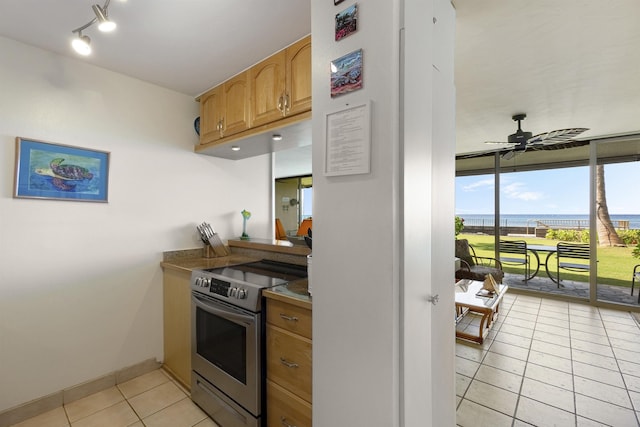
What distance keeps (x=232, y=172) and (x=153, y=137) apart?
772 mm

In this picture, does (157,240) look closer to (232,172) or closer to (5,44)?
(232,172)

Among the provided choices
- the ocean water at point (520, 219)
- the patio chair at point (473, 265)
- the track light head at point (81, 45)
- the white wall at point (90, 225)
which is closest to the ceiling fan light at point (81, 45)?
the track light head at point (81, 45)

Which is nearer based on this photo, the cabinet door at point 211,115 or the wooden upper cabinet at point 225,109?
the wooden upper cabinet at point 225,109

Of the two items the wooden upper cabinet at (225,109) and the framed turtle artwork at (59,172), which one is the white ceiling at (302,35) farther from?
the framed turtle artwork at (59,172)

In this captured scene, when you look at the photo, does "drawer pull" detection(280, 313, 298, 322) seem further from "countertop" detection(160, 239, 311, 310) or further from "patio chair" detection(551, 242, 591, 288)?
"patio chair" detection(551, 242, 591, 288)

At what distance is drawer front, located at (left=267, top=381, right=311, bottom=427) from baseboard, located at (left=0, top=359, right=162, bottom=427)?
1464 millimetres

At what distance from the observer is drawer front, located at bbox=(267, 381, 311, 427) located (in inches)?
52.1

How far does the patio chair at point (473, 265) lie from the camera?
4430 millimetres

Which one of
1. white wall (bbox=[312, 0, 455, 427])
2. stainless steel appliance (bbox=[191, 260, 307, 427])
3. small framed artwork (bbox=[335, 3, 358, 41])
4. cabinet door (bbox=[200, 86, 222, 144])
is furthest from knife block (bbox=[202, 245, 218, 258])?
small framed artwork (bbox=[335, 3, 358, 41])

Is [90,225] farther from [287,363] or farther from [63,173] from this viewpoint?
[287,363]

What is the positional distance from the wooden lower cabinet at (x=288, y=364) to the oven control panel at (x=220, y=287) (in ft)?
0.67

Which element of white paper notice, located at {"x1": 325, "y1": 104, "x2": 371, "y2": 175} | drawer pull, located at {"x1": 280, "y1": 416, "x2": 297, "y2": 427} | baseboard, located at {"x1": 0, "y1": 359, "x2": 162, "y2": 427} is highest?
white paper notice, located at {"x1": 325, "y1": 104, "x2": 371, "y2": 175}

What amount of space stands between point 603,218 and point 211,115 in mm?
5553

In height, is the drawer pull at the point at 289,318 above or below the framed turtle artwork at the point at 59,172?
below
